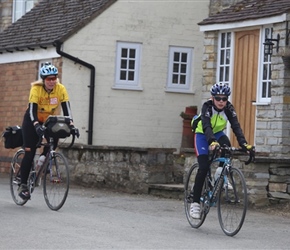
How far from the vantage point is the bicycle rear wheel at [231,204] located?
38.3 feet

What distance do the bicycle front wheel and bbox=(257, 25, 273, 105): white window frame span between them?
5.66m

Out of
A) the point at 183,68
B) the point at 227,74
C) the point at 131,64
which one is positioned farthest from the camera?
the point at 183,68

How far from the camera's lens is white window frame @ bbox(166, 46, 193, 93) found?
24.5m

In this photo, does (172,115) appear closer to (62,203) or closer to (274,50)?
(274,50)

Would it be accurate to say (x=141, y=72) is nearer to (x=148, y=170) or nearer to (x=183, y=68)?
(x=183, y=68)

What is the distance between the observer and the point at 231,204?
38.5 ft

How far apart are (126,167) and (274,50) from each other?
3387mm

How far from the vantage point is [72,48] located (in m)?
23.5

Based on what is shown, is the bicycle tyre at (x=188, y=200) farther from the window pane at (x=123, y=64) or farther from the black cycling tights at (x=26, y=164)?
the window pane at (x=123, y=64)

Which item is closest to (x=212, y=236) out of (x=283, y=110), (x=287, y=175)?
(x=287, y=175)

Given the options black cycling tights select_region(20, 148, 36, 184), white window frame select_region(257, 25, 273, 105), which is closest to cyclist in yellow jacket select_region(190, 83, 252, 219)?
black cycling tights select_region(20, 148, 36, 184)

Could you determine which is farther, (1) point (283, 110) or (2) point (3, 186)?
(2) point (3, 186)

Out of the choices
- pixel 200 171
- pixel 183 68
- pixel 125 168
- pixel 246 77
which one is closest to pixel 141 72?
pixel 183 68

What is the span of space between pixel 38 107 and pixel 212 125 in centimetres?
284
